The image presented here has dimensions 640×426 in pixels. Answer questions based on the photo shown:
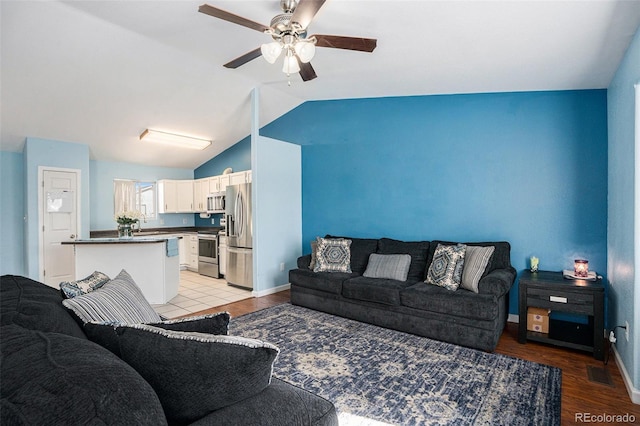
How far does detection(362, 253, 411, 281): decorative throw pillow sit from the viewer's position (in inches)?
159

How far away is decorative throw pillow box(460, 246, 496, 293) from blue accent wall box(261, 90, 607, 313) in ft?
1.94

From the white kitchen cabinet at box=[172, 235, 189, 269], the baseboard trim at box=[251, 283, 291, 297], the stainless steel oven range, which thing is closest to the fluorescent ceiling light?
the stainless steel oven range

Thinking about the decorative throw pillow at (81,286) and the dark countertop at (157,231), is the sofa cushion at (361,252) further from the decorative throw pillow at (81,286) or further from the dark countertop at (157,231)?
the dark countertop at (157,231)

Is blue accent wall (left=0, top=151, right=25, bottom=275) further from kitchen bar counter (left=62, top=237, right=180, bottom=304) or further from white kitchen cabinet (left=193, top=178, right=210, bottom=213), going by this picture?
white kitchen cabinet (left=193, top=178, right=210, bottom=213)

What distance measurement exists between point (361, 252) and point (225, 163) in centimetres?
431

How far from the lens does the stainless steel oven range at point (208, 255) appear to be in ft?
22.1

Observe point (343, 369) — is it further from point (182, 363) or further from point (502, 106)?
point (502, 106)

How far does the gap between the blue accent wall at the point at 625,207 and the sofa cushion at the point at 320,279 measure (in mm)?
2600

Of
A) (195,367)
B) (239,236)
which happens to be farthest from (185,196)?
(195,367)

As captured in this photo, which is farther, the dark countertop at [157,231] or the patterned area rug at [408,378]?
the dark countertop at [157,231]

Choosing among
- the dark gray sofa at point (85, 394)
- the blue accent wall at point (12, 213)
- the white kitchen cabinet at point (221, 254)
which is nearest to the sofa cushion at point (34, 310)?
the dark gray sofa at point (85, 394)

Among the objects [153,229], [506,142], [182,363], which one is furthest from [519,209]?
[153,229]

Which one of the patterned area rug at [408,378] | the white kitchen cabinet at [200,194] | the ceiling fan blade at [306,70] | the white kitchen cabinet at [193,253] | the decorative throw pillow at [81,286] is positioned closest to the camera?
the decorative throw pillow at [81,286]

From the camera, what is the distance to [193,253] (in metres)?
7.42
